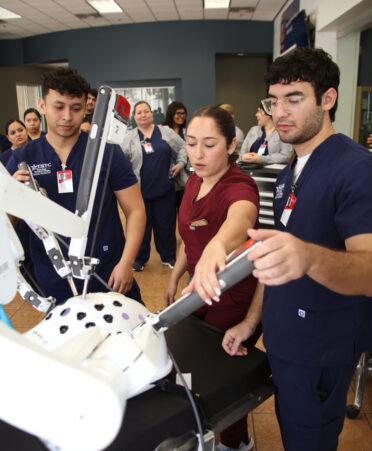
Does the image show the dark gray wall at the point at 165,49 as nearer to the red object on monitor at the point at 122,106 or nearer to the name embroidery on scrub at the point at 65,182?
the name embroidery on scrub at the point at 65,182

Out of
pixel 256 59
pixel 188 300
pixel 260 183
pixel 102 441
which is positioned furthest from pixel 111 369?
pixel 256 59

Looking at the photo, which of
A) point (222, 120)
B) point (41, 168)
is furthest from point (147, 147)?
point (222, 120)

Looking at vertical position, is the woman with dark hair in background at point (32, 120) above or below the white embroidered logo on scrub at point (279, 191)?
above

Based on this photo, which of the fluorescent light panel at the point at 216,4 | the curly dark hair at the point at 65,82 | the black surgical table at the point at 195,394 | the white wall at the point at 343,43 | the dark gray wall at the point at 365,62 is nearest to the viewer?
the black surgical table at the point at 195,394

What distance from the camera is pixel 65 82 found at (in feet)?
4.31

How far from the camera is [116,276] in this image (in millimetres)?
1341

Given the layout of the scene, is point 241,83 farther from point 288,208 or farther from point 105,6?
point 288,208

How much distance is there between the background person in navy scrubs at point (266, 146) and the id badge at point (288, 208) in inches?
80.9

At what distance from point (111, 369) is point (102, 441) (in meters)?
0.09

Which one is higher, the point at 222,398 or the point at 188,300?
the point at 188,300

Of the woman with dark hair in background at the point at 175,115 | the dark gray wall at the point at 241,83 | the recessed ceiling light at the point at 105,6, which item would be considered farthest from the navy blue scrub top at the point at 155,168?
the dark gray wall at the point at 241,83

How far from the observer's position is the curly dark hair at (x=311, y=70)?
97cm

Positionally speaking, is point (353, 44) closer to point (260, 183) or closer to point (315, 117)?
point (260, 183)

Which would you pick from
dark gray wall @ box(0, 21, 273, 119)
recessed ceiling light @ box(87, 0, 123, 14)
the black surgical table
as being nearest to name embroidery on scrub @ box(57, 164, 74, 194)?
the black surgical table
